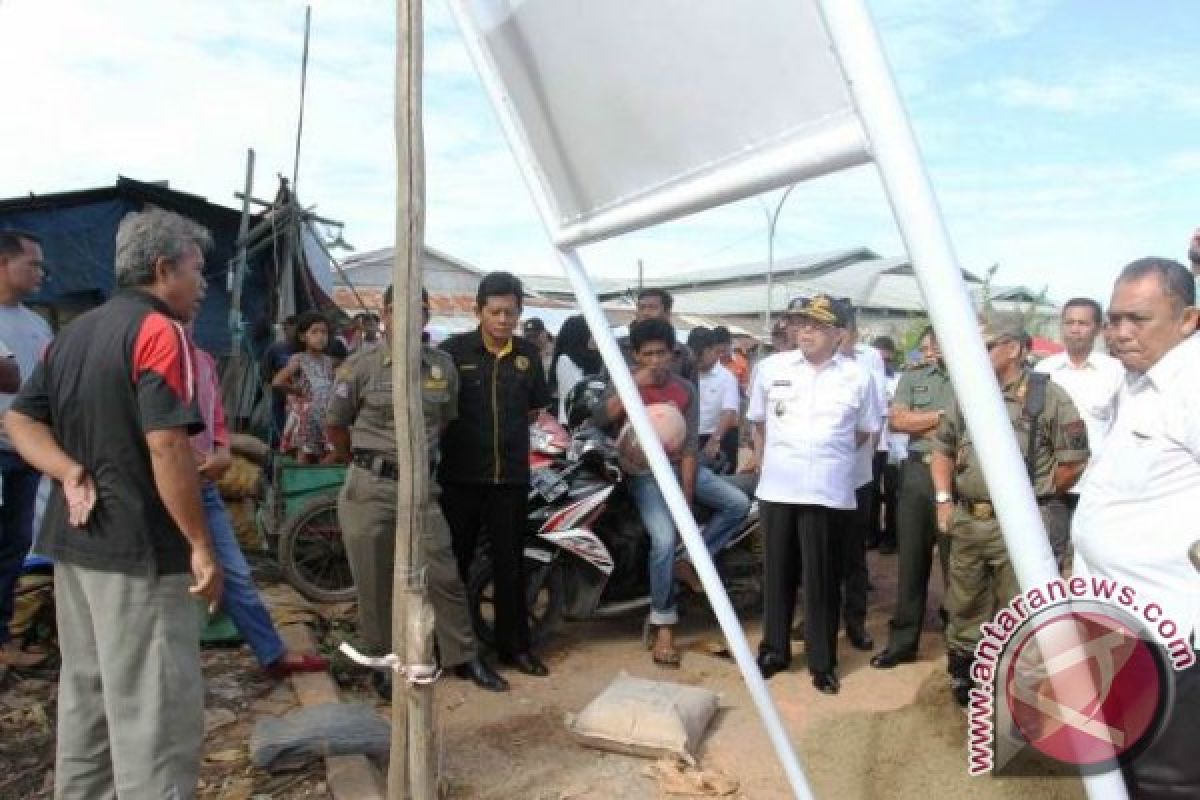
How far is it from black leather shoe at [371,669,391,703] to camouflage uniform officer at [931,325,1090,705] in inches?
98.9

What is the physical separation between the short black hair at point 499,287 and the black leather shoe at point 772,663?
210 centimetres

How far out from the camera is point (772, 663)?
15.1 ft

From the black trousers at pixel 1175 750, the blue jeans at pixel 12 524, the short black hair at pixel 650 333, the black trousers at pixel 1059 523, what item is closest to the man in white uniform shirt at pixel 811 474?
the short black hair at pixel 650 333

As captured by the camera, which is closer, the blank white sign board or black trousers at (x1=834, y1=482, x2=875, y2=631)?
the blank white sign board

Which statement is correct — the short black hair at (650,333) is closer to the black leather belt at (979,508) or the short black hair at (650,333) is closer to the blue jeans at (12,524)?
the black leather belt at (979,508)

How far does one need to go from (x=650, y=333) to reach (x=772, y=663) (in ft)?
5.72

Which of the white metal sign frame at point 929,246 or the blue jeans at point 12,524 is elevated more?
the white metal sign frame at point 929,246

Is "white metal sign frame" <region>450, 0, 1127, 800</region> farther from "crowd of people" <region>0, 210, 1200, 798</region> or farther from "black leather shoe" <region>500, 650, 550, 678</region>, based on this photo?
"black leather shoe" <region>500, 650, 550, 678</region>

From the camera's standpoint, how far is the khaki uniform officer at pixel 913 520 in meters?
4.70

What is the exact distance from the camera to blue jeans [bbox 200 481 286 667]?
3.91m

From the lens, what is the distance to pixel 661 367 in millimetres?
4652

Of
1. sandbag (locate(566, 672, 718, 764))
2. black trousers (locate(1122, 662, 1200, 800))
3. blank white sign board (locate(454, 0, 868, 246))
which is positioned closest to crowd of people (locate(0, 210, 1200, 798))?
black trousers (locate(1122, 662, 1200, 800))

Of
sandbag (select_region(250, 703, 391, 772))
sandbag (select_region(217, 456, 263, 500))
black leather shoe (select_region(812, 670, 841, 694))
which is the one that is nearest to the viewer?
sandbag (select_region(250, 703, 391, 772))

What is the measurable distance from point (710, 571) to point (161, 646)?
1.47 metres
